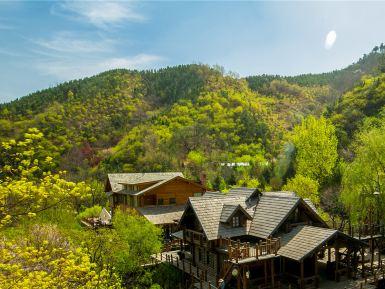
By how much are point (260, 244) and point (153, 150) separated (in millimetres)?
73584

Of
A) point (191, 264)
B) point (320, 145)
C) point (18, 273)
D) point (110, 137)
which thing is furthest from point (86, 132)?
point (18, 273)

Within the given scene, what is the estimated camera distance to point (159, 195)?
2002 inches

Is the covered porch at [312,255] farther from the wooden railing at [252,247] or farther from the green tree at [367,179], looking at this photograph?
the green tree at [367,179]

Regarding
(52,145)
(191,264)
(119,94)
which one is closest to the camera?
(191,264)

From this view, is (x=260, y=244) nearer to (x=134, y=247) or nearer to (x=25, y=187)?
(x=134, y=247)

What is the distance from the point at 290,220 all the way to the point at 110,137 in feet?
361

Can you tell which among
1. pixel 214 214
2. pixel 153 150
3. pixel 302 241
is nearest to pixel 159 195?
pixel 214 214

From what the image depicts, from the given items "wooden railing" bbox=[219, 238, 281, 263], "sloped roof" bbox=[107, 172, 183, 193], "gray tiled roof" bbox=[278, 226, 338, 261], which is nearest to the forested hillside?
"sloped roof" bbox=[107, 172, 183, 193]

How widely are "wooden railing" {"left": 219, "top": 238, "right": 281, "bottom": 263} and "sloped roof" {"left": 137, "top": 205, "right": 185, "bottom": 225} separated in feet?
61.2

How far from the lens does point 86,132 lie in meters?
131

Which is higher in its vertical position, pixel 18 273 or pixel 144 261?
pixel 18 273

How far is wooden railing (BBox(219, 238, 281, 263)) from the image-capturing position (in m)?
25.8

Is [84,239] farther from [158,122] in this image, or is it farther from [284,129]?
[284,129]

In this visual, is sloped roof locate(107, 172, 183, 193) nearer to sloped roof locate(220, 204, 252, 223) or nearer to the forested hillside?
the forested hillside
